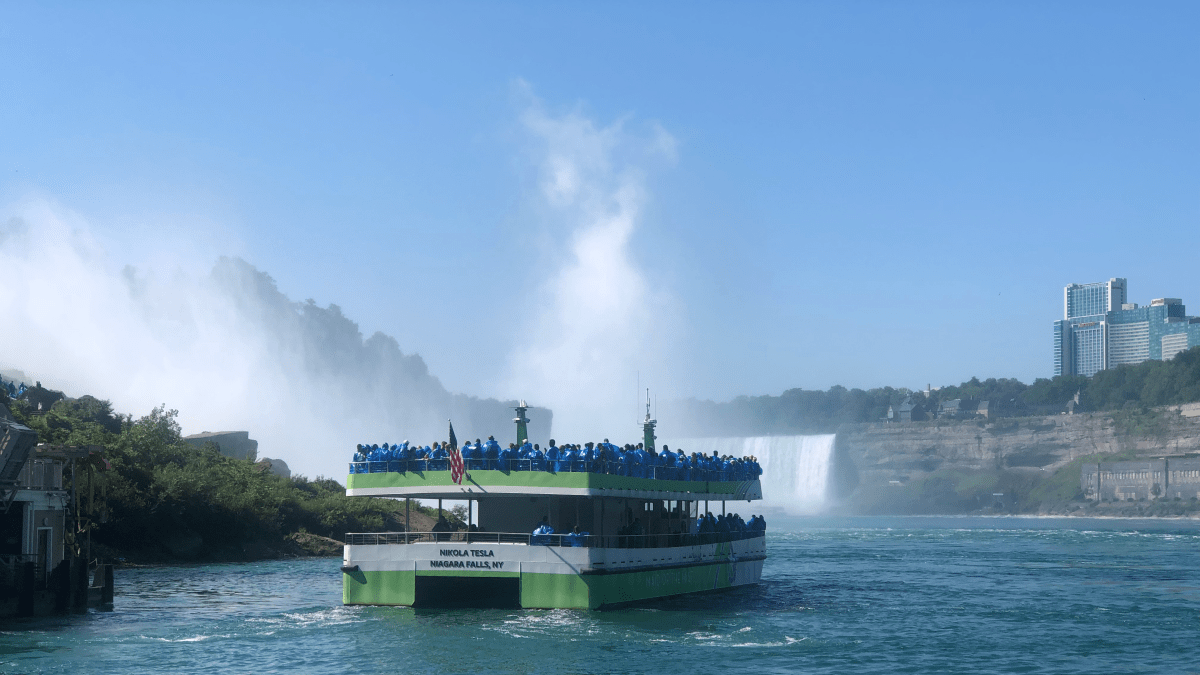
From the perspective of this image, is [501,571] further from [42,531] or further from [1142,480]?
[1142,480]

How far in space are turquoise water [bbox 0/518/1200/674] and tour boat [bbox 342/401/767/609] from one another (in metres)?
0.67

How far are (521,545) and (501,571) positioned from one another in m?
0.93

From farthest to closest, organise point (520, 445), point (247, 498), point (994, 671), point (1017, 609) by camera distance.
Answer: point (247, 498)
point (1017, 609)
point (520, 445)
point (994, 671)

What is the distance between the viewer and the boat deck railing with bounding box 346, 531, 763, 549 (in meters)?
33.2

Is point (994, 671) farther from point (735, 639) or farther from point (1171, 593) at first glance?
point (1171, 593)

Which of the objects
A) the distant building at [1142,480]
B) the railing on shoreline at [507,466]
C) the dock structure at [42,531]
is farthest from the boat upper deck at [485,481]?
the distant building at [1142,480]

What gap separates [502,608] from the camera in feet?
115

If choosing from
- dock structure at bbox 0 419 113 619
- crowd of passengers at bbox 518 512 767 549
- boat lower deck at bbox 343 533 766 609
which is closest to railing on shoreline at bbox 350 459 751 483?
crowd of passengers at bbox 518 512 767 549

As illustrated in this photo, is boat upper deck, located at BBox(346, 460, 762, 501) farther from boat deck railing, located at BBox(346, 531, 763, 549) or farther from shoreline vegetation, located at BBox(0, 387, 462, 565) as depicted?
shoreline vegetation, located at BBox(0, 387, 462, 565)

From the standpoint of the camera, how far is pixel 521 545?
3269 cm

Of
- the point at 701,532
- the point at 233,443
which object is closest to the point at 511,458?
the point at 701,532

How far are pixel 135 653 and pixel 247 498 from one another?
39.5m

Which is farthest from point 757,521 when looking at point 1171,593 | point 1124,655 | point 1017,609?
point 1124,655

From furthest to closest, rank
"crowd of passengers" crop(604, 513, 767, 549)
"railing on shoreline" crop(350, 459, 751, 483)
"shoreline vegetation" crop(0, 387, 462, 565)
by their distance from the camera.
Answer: "shoreline vegetation" crop(0, 387, 462, 565), "crowd of passengers" crop(604, 513, 767, 549), "railing on shoreline" crop(350, 459, 751, 483)
